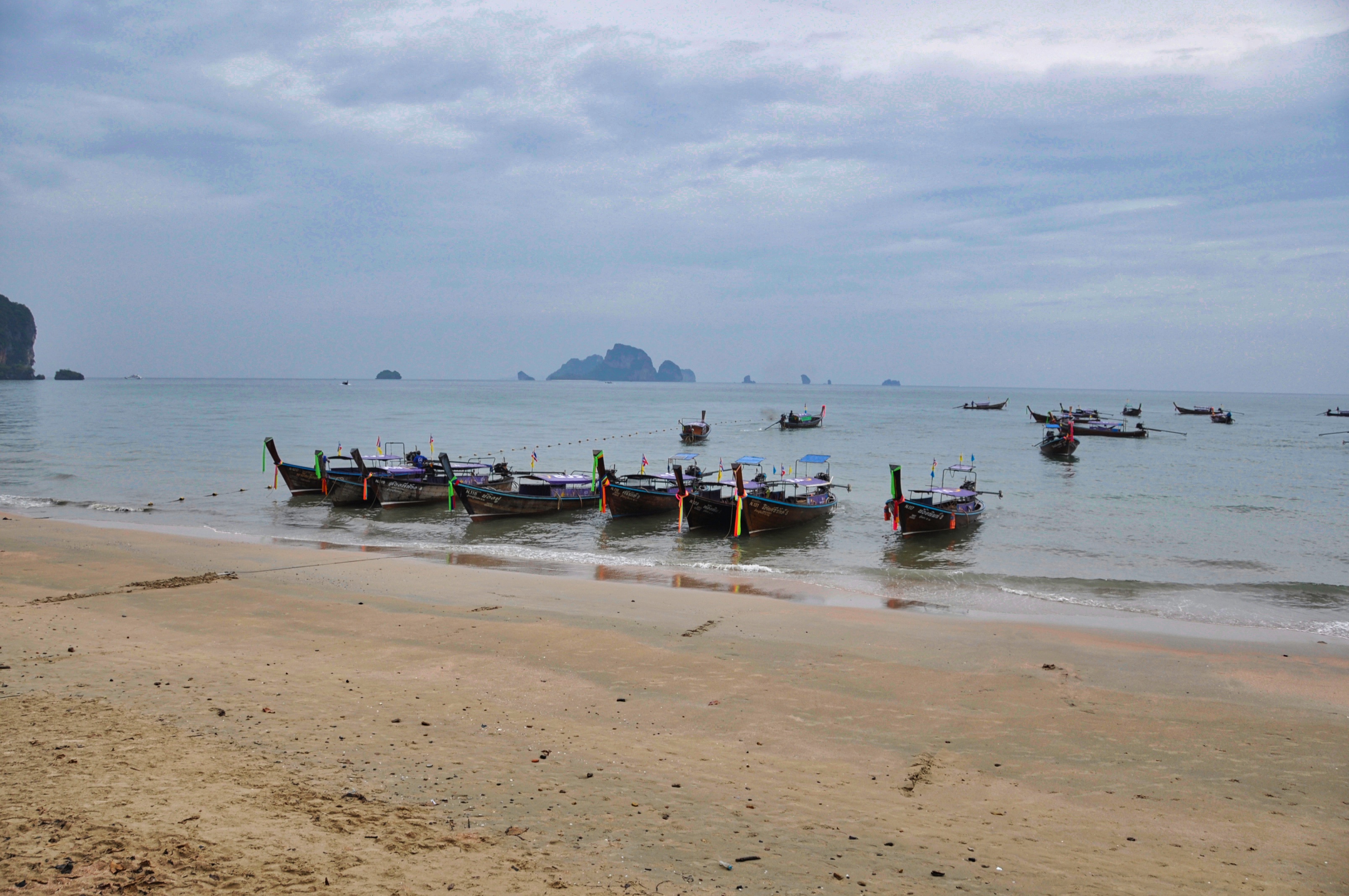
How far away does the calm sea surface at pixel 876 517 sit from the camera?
74.4 feet

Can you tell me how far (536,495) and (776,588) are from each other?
16275 mm

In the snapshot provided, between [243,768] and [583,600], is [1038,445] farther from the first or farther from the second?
[243,768]

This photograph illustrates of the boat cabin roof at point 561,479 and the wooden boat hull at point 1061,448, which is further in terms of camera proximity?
the wooden boat hull at point 1061,448

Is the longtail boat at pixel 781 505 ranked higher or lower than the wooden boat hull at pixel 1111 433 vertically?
lower

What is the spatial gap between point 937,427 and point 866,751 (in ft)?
333

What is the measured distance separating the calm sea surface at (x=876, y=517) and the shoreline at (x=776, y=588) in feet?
0.53

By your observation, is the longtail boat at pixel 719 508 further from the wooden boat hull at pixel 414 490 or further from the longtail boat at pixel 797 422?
the longtail boat at pixel 797 422

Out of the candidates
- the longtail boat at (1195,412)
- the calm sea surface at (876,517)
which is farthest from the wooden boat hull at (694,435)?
the longtail boat at (1195,412)

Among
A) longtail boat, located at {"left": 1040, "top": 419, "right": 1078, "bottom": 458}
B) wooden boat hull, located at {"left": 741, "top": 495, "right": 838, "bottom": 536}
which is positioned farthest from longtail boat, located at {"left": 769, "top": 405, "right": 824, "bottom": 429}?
wooden boat hull, located at {"left": 741, "top": 495, "right": 838, "bottom": 536}

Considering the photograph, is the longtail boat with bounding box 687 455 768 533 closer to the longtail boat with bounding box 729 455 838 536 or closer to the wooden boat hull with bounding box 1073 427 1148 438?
the longtail boat with bounding box 729 455 838 536

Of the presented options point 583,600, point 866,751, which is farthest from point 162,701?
point 583,600

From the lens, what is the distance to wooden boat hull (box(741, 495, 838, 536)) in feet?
102

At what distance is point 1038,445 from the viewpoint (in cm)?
7444

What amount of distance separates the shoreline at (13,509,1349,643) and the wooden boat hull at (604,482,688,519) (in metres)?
7.67
